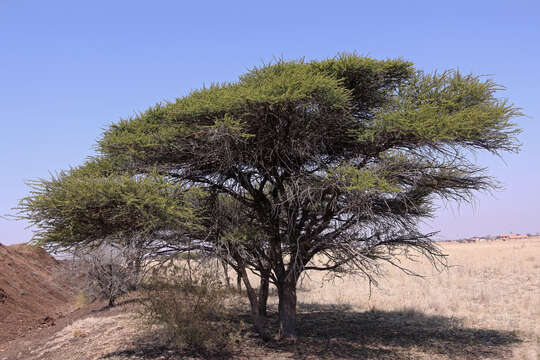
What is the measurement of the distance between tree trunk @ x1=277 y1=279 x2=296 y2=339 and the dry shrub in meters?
1.64

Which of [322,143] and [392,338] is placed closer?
[322,143]

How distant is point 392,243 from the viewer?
11766mm

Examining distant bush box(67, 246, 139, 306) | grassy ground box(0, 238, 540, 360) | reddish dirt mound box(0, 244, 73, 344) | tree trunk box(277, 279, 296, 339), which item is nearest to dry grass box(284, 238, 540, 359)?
grassy ground box(0, 238, 540, 360)

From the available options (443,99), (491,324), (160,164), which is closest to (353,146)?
(443,99)

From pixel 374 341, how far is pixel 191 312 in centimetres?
520

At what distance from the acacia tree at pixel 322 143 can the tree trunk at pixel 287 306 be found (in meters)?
0.03

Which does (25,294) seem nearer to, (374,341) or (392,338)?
(374,341)

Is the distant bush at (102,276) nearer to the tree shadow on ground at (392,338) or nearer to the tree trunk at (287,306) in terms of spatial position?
the tree shadow on ground at (392,338)

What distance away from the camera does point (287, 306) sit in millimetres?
11500

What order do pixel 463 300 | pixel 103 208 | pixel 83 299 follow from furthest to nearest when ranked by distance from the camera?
pixel 83 299, pixel 463 300, pixel 103 208

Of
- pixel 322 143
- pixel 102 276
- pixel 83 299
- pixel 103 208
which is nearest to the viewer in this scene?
pixel 103 208

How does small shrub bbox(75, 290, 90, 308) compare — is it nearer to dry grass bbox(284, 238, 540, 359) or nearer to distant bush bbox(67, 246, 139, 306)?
distant bush bbox(67, 246, 139, 306)

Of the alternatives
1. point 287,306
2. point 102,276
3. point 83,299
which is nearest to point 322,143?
point 287,306

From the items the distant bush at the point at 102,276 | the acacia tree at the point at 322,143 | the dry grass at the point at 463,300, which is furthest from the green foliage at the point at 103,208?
the distant bush at the point at 102,276
